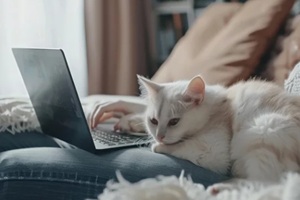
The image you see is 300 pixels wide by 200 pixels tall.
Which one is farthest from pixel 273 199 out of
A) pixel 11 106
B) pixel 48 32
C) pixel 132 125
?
pixel 48 32

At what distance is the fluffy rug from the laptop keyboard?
1.46ft

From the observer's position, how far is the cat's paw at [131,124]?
1.50m

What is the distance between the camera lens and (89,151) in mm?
1238

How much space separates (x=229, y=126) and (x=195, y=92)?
11cm

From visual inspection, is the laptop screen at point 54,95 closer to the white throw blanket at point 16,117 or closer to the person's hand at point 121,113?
the white throw blanket at point 16,117

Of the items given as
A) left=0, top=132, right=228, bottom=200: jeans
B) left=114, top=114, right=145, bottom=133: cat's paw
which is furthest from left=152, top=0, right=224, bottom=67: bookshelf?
left=0, top=132, right=228, bottom=200: jeans

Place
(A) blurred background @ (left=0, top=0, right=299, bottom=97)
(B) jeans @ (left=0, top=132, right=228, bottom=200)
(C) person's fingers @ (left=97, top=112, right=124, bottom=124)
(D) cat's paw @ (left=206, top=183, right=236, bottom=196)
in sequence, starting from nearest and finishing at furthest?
1. (D) cat's paw @ (left=206, top=183, right=236, bottom=196)
2. (B) jeans @ (left=0, top=132, right=228, bottom=200)
3. (C) person's fingers @ (left=97, top=112, right=124, bottom=124)
4. (A) blurred background @ (left=0, top=0, right=299, bottom=97)

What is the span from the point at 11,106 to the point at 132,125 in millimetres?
357

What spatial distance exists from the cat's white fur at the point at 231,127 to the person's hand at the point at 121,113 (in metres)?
0.14

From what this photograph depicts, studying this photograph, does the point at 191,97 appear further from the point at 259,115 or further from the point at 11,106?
the point at 11,106

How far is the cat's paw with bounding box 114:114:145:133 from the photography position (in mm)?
1505

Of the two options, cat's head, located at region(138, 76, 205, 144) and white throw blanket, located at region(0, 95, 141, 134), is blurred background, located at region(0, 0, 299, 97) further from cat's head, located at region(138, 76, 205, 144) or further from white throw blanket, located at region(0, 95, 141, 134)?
cat's head, located at region(138, 76, 205, 144)

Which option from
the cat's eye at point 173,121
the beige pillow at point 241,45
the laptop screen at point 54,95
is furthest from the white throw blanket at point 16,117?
the beige pillow at point 241,45

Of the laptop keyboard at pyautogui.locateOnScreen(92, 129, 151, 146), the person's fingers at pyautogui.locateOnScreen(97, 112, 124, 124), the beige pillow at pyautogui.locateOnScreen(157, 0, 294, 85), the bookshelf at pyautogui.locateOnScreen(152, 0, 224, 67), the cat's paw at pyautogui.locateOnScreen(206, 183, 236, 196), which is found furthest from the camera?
the bookshelf at pyautogui.locateOnScreen(152, 0, 224, 67)
